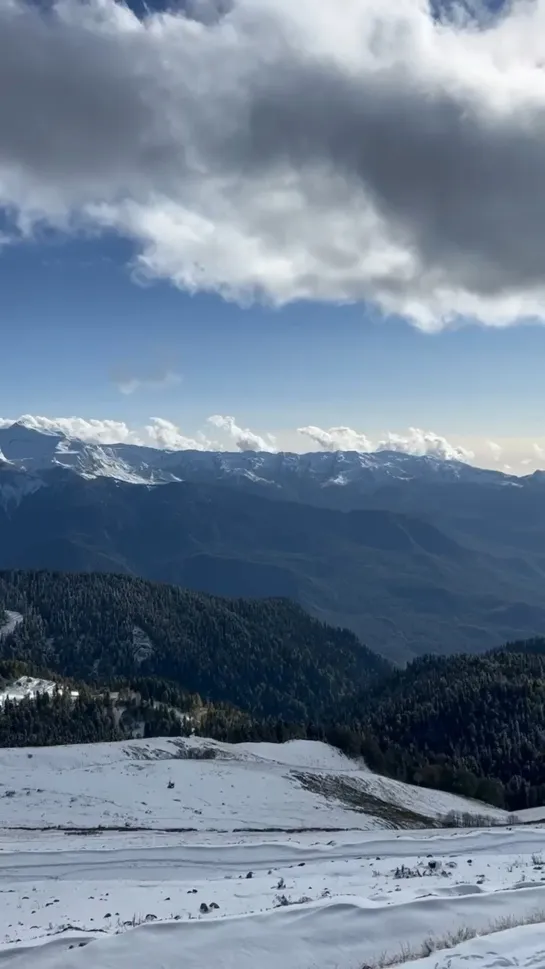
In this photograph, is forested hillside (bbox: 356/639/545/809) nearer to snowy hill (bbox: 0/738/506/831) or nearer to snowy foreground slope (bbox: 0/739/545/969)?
snowy hill (bbox: 0/738/506/831)

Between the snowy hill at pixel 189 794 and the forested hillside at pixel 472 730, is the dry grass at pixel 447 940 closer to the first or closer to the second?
the snowy hill at pixel 189 794

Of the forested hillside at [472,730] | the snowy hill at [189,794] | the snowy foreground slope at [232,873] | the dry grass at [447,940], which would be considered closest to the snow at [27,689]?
the forested hillside at [472,730]

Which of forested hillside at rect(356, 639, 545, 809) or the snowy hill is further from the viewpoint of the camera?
forested hillside at rect(356, 639, 545, 809)

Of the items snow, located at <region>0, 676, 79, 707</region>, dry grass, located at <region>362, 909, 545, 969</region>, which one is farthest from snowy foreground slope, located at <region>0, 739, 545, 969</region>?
snow, located at <region>0, 676, 79, 707</region>

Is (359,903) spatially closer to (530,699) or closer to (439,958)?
(439,958)

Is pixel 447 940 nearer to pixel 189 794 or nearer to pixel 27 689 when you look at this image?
pixel 189 794

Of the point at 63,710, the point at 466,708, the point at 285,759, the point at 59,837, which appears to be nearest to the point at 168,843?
the point at 59,837

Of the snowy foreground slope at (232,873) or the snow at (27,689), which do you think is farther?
the snow at (27,689)

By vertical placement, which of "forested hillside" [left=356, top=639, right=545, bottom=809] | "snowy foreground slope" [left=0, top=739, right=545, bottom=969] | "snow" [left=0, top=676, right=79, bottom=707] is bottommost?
"snow" [left=0, top=676, right=79, bottom=707]

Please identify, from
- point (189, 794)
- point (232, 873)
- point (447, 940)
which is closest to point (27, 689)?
point (189, 794)
